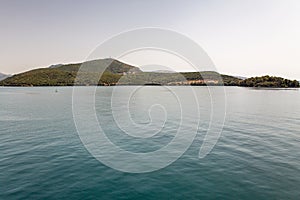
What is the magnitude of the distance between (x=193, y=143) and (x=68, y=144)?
1823 cm

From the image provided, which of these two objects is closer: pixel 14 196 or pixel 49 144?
pixel 14 196

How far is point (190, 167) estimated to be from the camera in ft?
70.2

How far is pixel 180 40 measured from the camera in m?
18.8

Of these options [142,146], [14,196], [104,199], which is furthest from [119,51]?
[142,146]

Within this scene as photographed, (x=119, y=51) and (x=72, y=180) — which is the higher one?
(x=119, y=51)

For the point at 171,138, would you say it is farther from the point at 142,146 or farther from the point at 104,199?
the point at 104,199

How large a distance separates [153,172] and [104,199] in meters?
6.22

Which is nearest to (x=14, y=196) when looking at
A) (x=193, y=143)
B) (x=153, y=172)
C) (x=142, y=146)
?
(x=153, y=172)

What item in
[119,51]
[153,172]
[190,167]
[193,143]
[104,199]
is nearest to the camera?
[104,199]

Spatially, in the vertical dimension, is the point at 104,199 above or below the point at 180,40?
below

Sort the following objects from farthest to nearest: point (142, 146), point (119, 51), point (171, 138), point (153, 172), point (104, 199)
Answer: point (171, 138), point (142, 146), point (153, 172), point (119, 51), point (104, 199)

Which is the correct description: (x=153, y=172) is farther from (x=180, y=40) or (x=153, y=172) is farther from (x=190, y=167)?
(x=180, y=40)

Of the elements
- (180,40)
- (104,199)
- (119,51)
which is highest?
(180,40)

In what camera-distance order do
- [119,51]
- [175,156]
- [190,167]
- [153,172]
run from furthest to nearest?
[175,156] < [190,167] < [153,172] < [119,51]
